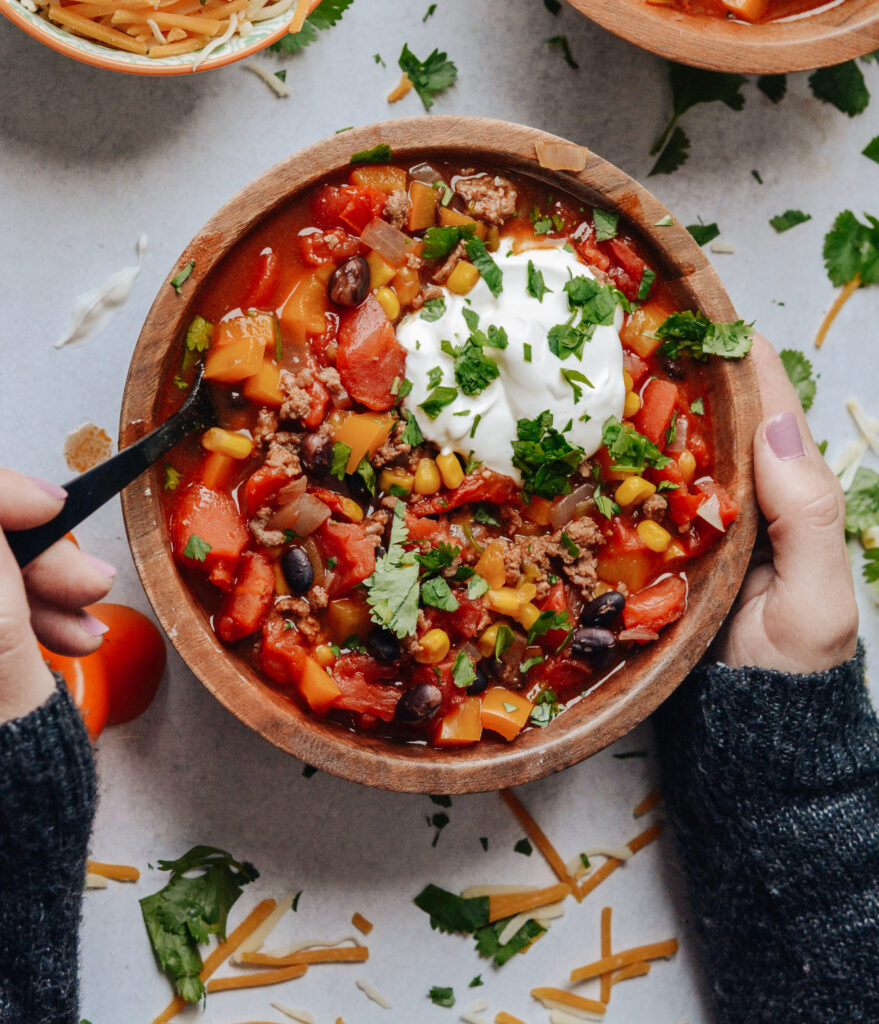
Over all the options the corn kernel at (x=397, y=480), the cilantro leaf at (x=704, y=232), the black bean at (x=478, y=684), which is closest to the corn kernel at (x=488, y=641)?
the black bean at (x=478, y=684)

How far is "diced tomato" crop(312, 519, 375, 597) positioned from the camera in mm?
2959

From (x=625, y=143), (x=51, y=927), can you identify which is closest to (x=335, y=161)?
(x=625, y=143)

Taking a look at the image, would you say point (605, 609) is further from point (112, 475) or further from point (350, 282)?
point (112, 475)

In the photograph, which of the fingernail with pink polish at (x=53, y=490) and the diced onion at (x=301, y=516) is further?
Result: the diced onion at (x=301, y=516)

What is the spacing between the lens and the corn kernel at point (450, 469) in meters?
3.00

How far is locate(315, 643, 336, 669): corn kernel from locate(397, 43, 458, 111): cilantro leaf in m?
1.94

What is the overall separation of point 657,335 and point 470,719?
1338mm

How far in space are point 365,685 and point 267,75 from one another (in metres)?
2.13

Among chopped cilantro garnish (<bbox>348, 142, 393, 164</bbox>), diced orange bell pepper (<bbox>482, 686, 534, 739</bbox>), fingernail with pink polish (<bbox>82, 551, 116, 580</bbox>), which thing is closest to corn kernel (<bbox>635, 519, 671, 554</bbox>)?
diced orange bell pepper (<bbox>482, 686, 534, 739</bbox>)

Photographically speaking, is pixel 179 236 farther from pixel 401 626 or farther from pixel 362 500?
pixel 401 626

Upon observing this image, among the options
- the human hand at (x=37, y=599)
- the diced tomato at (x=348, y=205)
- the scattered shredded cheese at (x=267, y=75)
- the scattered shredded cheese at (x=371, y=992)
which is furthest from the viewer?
the scattered shredded cheese at (x=371, y=992)

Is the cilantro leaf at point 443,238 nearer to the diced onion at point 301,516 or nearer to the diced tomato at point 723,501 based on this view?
the diced onion at point 301,516

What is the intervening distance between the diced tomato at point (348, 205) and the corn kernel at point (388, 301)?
20 cm

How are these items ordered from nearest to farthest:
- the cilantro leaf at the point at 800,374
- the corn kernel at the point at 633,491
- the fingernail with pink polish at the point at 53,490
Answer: the fingernail with pink polish at the point at 53,490 → the corn kernel at the point at 633,491 → the cilantro leaf at the point at 800,374
